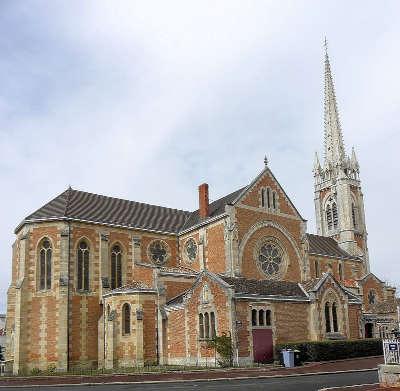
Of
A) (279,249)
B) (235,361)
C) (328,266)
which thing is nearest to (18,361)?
(235,361)

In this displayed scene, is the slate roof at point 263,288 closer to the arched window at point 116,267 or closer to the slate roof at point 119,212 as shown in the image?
the slate roof at point 119,212

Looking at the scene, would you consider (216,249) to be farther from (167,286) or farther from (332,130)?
(332,130)

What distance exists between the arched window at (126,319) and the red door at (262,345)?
1012 cm

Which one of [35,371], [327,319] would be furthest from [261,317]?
[35,371]

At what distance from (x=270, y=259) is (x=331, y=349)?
13231 millimetres

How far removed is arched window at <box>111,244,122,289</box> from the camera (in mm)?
44906

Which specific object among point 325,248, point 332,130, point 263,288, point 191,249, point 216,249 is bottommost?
point 263,288

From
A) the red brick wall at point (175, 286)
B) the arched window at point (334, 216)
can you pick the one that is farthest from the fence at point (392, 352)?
the arched window at point (334, 216)

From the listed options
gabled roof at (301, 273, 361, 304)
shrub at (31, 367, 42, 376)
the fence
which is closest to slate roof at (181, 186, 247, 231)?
gabled roof at (301, 273, 361, 304)

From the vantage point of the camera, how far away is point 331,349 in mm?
33500

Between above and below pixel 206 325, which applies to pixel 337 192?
above

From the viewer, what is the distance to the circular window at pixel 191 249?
157 feet

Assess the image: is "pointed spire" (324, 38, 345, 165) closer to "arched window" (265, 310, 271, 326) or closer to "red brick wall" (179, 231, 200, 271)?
"red brick wall" (179, 231, 200, 271)

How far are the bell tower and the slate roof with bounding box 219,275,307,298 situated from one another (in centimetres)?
3641
